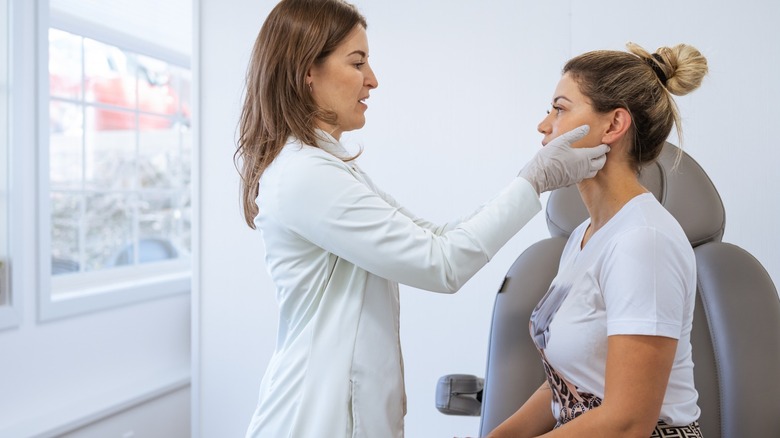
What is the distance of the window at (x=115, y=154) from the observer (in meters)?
2.58

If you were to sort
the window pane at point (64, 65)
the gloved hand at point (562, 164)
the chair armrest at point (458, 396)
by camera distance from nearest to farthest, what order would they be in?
the gloved hand at point (562, 164)
the chair armrest at point (458, 396)
the window pane at point (64, 65)

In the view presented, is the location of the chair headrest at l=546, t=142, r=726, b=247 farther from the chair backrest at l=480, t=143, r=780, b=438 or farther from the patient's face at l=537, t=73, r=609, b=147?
the patient's face at l=537, t=73, r=609, b=147

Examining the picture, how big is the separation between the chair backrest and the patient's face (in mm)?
199

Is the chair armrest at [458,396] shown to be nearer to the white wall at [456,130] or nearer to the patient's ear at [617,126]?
the white wall at [456,130]

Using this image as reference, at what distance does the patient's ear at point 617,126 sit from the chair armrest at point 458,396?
0.61 metres

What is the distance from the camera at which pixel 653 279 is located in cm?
98

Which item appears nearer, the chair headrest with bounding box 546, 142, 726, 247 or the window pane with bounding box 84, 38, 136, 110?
the chair headrest with bounding box 546, 142, 726, 247

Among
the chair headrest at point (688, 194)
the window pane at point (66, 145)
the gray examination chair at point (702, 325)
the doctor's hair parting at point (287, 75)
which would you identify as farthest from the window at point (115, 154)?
the chair headrest at point (688, 194)

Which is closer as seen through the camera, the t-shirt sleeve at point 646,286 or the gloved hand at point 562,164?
the t-shirt sleeve at point 646,286

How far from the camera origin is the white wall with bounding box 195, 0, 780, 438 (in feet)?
5.27

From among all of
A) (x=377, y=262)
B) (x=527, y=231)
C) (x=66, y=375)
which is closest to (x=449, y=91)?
(x=527, y=231)

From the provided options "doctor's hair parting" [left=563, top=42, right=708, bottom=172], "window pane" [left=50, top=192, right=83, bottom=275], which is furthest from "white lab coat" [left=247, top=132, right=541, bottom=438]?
"window pane" [left=50, top=192, right=83, bottom=275]

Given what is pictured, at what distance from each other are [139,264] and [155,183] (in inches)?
15.6

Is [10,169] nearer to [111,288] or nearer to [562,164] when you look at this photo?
[111,288]
